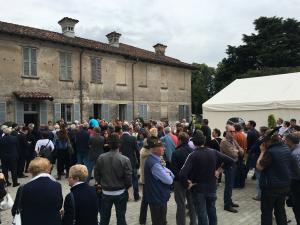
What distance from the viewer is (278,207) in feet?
19.2

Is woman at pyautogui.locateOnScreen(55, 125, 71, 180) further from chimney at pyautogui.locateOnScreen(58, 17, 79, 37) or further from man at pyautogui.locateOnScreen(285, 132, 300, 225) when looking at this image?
chimney at pyautogui.locateOnScreen(58, 17, 79, 37)

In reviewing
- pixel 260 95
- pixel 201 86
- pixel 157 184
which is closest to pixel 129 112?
pixel 260 95

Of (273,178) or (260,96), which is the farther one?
(260,96)

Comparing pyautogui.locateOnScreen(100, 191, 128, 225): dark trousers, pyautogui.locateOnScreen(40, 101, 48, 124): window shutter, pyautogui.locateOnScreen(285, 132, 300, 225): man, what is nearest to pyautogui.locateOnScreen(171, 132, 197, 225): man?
pyautogui.locateOnScreen(100, 191, 128, 225): dark trousers

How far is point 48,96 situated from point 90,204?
17243 mm

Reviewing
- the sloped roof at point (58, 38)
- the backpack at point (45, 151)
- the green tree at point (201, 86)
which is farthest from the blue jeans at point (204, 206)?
the green tree at point (201, 86)

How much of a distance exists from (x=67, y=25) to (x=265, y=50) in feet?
75.5

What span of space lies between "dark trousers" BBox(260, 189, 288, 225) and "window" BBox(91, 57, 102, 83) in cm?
1927

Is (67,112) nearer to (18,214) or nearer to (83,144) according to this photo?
(83,144)

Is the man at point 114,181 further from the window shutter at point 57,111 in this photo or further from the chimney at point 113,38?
the chimney at point 113,38

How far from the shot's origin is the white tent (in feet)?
47.5

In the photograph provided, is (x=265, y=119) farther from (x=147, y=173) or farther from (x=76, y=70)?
(x=76, y=70)

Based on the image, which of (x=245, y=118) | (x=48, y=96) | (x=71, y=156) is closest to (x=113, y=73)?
(x=48, y=96)

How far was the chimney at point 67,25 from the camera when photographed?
79.8ft
